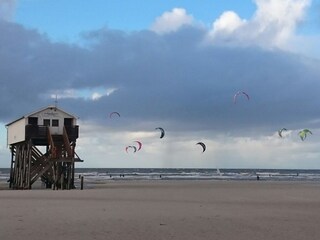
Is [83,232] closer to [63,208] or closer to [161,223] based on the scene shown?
[161,223]

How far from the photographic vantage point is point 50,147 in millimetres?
37750

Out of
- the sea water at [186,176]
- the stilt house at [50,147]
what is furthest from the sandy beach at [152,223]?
the sea water at [186,176]

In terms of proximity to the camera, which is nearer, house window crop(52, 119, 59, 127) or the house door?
house window crop(52, 119, 59, 127)

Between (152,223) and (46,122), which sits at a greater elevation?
(46,122)

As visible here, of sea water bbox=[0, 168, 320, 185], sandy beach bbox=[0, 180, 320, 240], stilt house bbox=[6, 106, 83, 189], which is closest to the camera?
sandy beach bbox=[0, 180, 320, 240]

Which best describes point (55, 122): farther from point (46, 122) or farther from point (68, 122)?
point (68, 122)

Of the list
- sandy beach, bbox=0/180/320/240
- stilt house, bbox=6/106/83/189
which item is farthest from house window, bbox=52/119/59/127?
sandy beach, bbox=0/180/320/240

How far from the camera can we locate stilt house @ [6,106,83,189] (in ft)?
124

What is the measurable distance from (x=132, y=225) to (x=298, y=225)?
514 centimetres

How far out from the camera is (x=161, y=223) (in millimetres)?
15750

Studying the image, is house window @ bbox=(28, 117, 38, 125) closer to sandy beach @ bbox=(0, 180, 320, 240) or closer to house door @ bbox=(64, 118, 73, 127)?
house door @ bbox=(64, 118, 73, 127)

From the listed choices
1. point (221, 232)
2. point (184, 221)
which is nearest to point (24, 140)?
point (184, 221)

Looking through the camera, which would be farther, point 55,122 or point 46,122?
point 55,122

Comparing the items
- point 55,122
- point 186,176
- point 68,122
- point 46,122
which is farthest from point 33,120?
point 186,176
